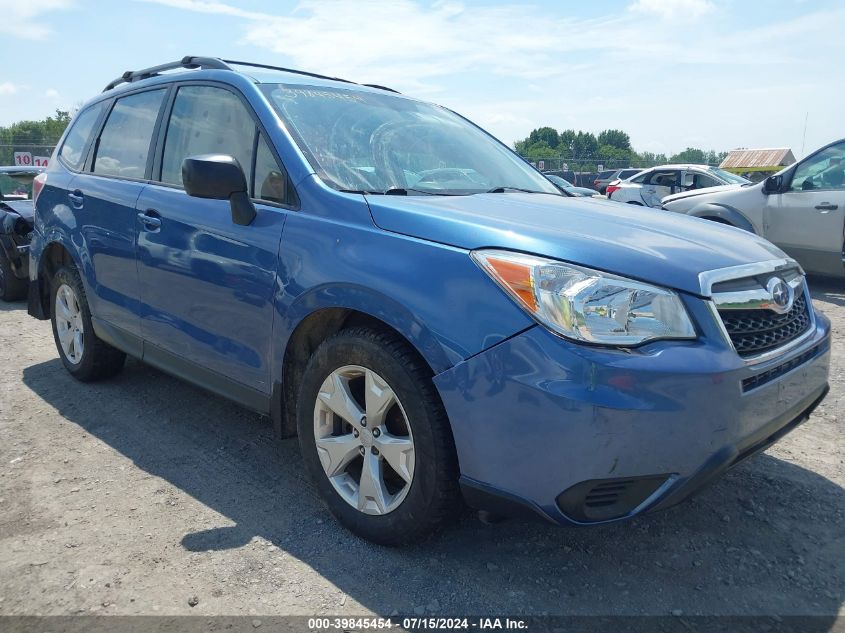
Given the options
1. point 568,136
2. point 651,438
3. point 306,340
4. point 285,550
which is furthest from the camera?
point 568,136

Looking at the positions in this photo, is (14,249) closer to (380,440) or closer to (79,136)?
(79,136)

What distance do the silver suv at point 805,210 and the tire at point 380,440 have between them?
6586mm

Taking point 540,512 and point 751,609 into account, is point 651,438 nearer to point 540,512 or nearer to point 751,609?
point 540,512

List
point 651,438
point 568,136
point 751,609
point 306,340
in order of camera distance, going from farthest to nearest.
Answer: point 568,136 < point 306,340 < point 751,609 < point 651,438

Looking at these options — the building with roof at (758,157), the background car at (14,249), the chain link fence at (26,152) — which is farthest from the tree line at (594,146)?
the background car at (14,249)

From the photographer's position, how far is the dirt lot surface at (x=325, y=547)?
240 centimetres

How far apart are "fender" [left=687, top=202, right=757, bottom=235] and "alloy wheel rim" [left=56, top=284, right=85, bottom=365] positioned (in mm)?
6907

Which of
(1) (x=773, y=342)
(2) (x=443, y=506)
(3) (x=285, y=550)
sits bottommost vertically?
(3) (x=285, y=550)

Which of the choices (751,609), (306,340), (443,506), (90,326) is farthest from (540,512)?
(90,326)

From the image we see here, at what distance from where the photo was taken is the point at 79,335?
15.4 ft

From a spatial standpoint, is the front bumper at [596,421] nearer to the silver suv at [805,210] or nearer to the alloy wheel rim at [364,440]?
the alloy wheel rim at [364,440]

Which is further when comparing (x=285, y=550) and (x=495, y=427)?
(x=285, y=550)

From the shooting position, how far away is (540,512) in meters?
2.22

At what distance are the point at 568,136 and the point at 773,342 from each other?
368 feet
